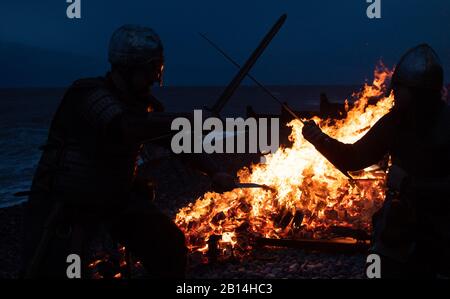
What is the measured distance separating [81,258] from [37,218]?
57cm

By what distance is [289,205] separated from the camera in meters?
9.31

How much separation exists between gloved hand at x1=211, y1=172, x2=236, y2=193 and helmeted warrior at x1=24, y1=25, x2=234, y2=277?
685 mm

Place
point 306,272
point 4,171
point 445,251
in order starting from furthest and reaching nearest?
point 4,171 → point 306,272 → point 445,251

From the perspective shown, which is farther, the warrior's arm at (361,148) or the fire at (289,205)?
the fire at (289,205)

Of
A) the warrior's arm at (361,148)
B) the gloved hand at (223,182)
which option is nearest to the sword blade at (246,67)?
the gloved hand at (223,182)

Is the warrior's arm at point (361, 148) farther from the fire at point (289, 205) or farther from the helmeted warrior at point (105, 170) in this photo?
the fire at point (289, 205)

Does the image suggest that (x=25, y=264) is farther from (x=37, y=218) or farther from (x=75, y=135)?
(x=75, y=135)

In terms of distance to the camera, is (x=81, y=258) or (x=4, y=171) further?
(x=4, y=171)

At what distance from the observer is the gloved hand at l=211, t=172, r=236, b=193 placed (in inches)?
207

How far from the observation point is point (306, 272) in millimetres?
7430

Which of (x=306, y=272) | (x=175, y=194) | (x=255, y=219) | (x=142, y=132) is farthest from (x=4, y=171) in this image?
(x=142, y=132)

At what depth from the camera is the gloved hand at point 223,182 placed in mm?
5266

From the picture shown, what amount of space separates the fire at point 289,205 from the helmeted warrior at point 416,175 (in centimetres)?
423

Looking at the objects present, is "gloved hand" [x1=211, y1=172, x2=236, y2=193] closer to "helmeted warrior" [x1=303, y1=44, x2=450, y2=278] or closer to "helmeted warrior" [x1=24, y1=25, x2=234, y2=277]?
"helmeted warrior" [x1=24, y1=25, x2=234, y2=277]
